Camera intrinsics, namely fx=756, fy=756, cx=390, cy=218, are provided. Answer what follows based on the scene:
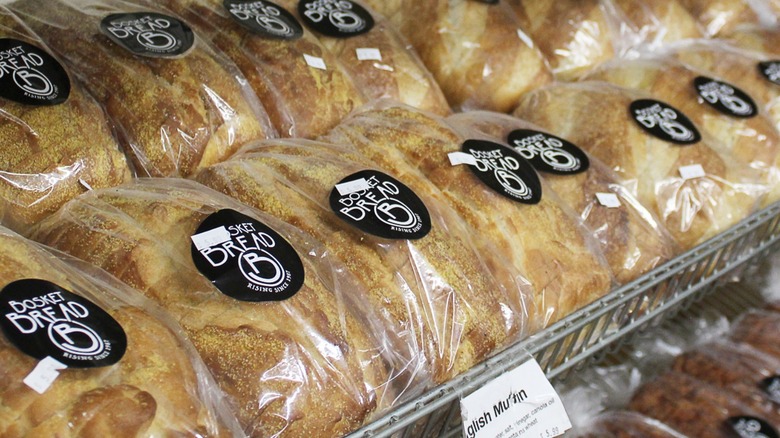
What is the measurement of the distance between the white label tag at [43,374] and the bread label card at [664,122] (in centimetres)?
142

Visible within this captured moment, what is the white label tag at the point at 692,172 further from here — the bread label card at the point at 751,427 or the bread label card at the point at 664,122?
the bread label card at the point at 751,427

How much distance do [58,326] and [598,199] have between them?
111 centimetres

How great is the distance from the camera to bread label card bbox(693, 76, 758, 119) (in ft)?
6.50

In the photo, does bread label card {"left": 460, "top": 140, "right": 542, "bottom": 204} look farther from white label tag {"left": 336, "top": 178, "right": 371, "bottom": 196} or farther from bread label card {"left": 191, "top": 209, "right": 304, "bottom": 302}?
bread label card {"left": 191, "top": 209, "right": 304, "bottom": 302}

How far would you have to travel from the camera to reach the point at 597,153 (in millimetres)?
1766

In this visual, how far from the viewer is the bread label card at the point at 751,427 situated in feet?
4.41

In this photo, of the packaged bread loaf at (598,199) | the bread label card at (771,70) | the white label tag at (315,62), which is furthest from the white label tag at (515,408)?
the bread label card at (771,70)

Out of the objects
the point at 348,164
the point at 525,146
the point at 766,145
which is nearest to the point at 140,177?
the point at 348,164

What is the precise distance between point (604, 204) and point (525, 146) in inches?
8.0

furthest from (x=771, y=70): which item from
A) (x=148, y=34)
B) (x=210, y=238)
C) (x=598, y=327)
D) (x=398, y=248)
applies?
(x=210, y=238)

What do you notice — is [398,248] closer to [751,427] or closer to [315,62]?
[315,62]

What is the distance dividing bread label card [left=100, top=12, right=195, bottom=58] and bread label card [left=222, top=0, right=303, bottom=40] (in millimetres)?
140

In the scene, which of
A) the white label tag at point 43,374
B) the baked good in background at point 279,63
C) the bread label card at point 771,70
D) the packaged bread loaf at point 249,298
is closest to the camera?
the white label tag at point 43,374

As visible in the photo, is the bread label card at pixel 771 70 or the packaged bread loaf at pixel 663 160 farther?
the bread label card at pixel 771 70
